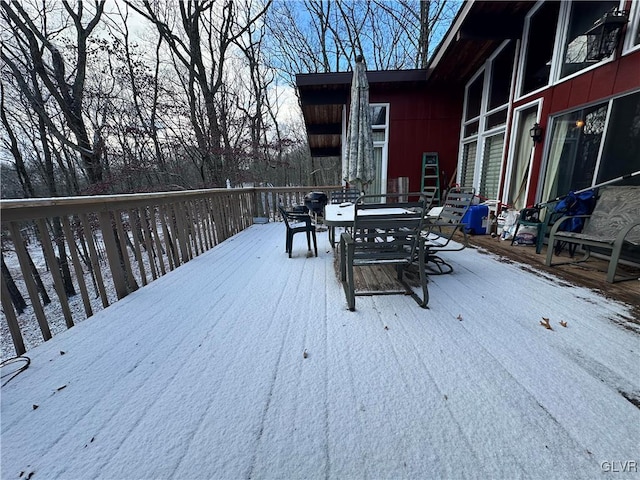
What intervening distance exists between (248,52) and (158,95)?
552 cm

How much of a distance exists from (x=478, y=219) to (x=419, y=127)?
118 inches

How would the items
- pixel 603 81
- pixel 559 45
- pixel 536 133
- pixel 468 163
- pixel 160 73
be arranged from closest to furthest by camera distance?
pixel 603 81 < pixel 559 45 < pixel 536 133 < pixel 468 163 < pixel 160 73

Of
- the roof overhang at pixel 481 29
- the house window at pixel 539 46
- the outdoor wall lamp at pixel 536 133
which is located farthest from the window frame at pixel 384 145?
the outdoor wall lamp at pixel 536 133

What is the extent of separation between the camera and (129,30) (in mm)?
8891

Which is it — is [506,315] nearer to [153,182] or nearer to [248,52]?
[153,182]

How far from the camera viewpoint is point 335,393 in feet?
4.04

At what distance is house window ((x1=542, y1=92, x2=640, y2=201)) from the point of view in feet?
9.14

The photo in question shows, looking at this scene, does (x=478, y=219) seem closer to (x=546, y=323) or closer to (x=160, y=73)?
(x=546, y=323)

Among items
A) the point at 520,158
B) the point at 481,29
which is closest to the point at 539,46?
the point at 481,29

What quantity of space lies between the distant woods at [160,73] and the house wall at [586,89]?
25.1 ft

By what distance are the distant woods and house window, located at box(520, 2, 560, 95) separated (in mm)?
6658

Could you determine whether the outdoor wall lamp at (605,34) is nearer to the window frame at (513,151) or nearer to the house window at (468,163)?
the window frame at (513,151)

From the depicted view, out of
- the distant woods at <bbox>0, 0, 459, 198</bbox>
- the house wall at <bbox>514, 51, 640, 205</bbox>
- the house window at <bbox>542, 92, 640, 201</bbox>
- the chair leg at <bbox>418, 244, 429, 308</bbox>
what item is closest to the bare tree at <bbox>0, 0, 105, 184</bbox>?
the distant woods at <bbox>0, 0, 459, 198</bbox>

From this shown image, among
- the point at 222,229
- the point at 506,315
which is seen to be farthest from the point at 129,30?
the point at 506,315
